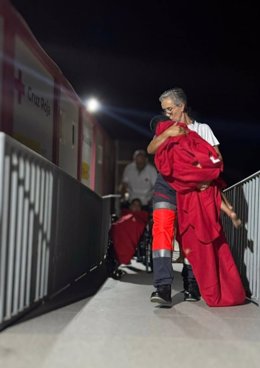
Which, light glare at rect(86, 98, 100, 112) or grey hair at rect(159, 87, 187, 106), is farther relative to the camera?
light glare at rect(86, 98, 100, 112)

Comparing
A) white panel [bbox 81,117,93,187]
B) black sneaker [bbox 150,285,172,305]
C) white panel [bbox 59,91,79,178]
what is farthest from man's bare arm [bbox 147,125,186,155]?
white panel [bbox 81,117,93,187]

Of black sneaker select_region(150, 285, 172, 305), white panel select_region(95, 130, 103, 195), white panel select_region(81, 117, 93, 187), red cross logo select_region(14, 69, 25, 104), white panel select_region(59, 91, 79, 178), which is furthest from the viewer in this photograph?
white panel select_region(95, 130, 103, 195)

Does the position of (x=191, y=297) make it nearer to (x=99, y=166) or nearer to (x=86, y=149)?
(x=86, y=149)

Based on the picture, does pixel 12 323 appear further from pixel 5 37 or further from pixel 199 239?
pixel 5 37

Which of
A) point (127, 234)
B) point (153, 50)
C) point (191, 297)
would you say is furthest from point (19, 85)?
point (153, 50)

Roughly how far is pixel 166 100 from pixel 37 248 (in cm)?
152

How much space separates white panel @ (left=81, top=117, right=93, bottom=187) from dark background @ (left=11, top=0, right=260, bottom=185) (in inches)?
51.0

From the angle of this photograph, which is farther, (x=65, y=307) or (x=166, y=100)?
(x=166, y=100)

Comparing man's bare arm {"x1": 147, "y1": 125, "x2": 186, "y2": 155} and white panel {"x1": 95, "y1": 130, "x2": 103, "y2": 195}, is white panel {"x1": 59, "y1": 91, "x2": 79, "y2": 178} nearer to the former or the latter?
man's bare arm {"x1": 147, "y1": 125, "x2": 186, "y2": 155}

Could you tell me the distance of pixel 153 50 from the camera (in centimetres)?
1080

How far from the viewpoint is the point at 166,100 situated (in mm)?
4230

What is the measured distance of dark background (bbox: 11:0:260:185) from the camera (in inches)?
348

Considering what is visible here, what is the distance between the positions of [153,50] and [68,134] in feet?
13.2

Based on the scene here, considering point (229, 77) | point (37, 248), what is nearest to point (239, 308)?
point (37, 248)
